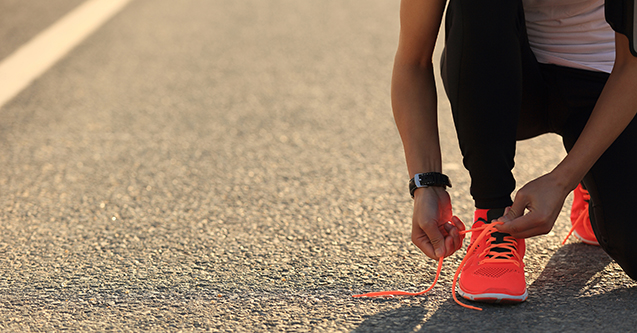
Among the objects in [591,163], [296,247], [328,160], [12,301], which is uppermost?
[591,163]

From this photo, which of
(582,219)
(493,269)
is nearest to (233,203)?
(493,269)

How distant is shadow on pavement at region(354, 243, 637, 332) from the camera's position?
1.60m

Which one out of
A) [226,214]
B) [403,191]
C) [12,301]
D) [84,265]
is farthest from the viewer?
[403,191]

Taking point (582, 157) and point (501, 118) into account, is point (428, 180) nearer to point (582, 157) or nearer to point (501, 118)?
point (501, 118)

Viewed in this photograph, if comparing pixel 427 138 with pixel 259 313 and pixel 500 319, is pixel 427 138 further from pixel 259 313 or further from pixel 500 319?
pixel 259 313

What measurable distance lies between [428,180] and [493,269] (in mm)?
271

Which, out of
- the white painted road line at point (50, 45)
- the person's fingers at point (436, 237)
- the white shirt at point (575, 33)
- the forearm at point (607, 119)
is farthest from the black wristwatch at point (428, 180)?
the white painted road line at point (50, 45)

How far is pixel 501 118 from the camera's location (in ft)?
5.51

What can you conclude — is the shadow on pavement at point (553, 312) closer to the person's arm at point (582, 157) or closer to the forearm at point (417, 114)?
the person's arm at point (582, 157)

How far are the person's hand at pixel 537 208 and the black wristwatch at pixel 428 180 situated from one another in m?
0.20

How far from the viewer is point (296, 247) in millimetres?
2086

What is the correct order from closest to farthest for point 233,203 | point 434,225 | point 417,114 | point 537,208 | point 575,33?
point 537,208
point 434,225
point 417,114
point 575,33
point 233,203

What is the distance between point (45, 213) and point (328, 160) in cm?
110

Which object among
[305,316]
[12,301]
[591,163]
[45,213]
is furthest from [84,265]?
[591,163]
